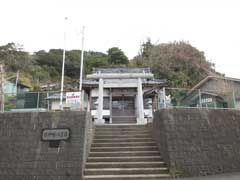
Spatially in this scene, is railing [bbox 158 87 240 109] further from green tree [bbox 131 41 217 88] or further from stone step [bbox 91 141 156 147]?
green tree [bbox 131 41 217 88]

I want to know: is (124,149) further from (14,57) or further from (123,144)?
(14,57)

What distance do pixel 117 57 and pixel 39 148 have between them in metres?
28.2

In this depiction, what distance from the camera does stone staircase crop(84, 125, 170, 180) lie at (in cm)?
630

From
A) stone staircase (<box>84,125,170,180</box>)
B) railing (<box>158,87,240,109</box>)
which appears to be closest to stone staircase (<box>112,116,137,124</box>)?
stone staircase (<box>84,125,170,180</box>)

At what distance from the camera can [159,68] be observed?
26.3m

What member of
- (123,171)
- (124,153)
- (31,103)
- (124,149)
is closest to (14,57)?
(31,103)

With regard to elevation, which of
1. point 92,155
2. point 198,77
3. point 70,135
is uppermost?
point 198,77

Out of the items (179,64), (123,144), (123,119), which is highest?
(179,64)

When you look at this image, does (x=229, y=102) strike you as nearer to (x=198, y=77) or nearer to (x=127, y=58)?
(x=198, y=77)

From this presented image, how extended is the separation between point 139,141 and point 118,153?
1162 millimetres

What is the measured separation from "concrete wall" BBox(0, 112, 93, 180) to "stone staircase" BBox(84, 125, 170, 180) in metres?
0.56

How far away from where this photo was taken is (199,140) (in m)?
6.88

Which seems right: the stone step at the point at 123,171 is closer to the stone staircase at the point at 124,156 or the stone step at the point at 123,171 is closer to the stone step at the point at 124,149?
the stone staircase at the point at 124,156

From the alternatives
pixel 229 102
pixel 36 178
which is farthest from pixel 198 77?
pixel 36 178
